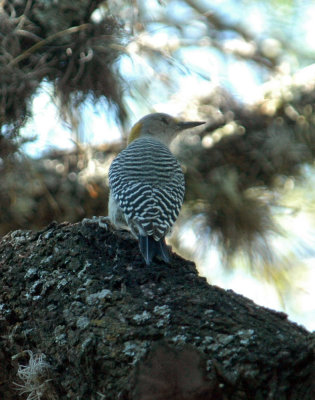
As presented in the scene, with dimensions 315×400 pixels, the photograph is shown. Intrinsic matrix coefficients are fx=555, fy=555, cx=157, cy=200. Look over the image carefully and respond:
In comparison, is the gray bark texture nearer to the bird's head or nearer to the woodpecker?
the woodpecker

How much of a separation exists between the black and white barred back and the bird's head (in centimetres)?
46

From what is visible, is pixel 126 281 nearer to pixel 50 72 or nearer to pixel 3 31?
pixel 50 72

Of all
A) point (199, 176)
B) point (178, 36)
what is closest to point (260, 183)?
point (199, 176)

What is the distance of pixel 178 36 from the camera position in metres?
3.87

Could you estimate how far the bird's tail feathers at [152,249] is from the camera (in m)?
2.50

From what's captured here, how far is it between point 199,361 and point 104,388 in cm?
37

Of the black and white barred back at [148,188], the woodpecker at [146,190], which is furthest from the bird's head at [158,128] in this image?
the black and white barred back at [148,188]

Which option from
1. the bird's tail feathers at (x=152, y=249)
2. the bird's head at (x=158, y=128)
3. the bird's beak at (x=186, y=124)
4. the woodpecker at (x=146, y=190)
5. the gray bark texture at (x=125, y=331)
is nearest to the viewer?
the gray bark texture at (x=125, y=331)

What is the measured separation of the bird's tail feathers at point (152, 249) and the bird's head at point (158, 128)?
1.62 m

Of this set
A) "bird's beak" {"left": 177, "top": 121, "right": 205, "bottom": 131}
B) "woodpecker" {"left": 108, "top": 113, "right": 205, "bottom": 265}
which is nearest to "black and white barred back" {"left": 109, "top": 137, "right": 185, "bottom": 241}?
"woodpecker" {"left": 108, "top": 113, "right": 205, "bottom": 265}

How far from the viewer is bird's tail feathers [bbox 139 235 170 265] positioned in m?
2.50

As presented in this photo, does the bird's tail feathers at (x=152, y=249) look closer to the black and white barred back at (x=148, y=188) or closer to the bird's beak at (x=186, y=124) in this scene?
the black and white barred back at (x=148, y=188)

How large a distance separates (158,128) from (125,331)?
2990mm

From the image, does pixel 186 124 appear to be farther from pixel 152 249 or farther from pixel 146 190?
pixel 152 249
